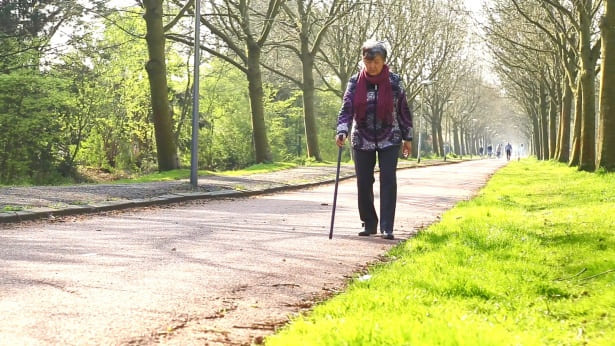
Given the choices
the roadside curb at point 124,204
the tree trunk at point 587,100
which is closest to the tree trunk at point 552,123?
the tree trunk at point 587,100

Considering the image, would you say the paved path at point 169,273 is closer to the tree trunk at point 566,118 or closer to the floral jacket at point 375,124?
the floral jacket at point 375,124

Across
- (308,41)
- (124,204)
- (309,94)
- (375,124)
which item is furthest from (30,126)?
(375,124)

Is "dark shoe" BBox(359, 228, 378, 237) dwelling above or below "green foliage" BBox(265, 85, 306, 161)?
below

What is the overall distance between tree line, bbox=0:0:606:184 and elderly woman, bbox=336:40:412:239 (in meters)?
8.22

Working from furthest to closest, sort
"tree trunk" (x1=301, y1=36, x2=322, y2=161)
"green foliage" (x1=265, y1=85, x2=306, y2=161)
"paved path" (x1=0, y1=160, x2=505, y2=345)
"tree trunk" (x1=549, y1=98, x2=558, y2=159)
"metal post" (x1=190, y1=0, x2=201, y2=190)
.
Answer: "green foliage" (x1=265, y1=85, x2=306, y2=161), "tree trunk" (x1=549, y1=98, x2=558, y2=159), "tree trunk" (x1=301, y1=36, x2=322, y2=161), "metal post" (x1=190, y1=0, x2=201, y2=190), "paved path" (x1=0, y1=160, x2=505, y2=345)

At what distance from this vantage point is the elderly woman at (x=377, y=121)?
729 cm

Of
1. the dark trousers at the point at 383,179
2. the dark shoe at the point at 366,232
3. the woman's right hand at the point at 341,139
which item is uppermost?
the woman's right hand at the point at 341,139

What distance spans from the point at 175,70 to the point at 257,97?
52.4ft

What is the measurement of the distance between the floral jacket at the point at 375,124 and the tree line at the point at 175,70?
8.14 metres

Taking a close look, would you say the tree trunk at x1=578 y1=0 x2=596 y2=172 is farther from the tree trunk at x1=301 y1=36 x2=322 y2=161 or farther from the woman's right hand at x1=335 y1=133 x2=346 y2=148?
the woman's right hand at x1=335 y1=133 x2=346 y2=148

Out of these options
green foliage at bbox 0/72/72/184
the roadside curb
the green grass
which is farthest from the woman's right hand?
green foliage at bbox 0/72/72/184

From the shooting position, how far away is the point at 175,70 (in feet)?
133

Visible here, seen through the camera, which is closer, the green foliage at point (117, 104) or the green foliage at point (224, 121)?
the green foliage at point (117, 104)

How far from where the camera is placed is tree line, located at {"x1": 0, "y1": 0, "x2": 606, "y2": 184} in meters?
24.9
